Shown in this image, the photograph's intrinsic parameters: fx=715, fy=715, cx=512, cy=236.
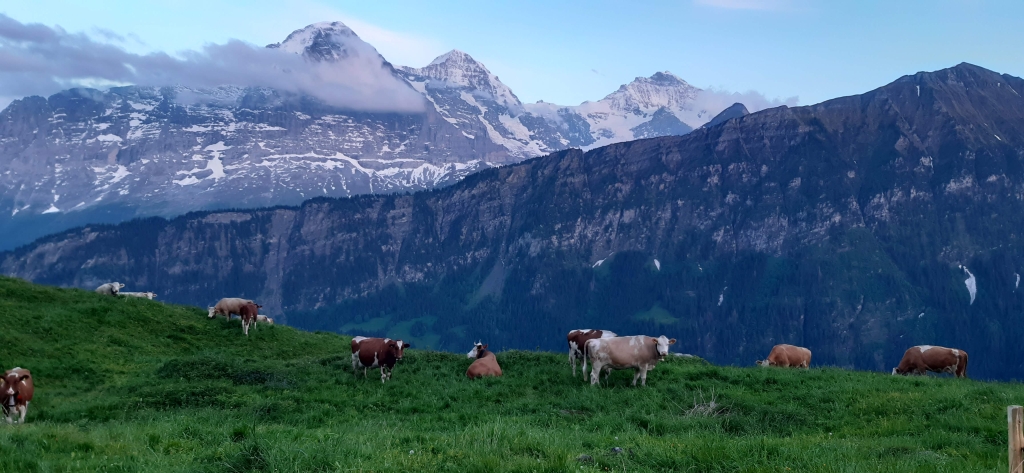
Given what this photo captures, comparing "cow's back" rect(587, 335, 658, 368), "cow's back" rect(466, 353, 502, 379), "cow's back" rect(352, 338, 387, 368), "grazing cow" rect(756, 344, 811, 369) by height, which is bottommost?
"grazing cow" rect(756, 344, 811, 369)

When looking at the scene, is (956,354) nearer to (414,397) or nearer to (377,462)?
(414,397)

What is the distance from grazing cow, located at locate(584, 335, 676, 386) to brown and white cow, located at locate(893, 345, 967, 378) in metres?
16.3

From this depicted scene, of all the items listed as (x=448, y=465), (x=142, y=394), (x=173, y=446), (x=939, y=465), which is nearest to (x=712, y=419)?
(x=939, y=465)

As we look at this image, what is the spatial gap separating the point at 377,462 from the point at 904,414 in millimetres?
17956

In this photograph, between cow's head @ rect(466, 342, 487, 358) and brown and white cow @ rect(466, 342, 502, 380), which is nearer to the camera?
brown and white cow @ rect(466, 342, 502, 380)

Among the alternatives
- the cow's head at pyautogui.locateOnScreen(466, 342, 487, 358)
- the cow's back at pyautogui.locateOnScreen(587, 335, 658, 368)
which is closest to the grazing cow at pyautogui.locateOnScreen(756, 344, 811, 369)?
the cow's back at pyautogui.locateOnScreen(587, 335, 658, 368)

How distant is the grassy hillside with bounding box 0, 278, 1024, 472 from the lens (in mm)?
14945

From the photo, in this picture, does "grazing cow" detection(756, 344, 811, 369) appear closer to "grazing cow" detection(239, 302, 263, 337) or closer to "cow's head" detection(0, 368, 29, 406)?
"grazing cow" detection(239, 302, 263, 337)

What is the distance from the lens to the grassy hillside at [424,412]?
49.0ft

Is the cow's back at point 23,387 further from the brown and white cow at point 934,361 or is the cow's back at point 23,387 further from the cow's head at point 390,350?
the brown and white cow at point 934,361

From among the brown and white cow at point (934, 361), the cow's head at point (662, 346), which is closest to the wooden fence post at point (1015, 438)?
the cow's head at point (662, 346)

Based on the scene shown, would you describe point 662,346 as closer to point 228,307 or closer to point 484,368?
point 484,368

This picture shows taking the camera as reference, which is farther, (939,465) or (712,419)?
(712,419)

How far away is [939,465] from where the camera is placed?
575 inches
